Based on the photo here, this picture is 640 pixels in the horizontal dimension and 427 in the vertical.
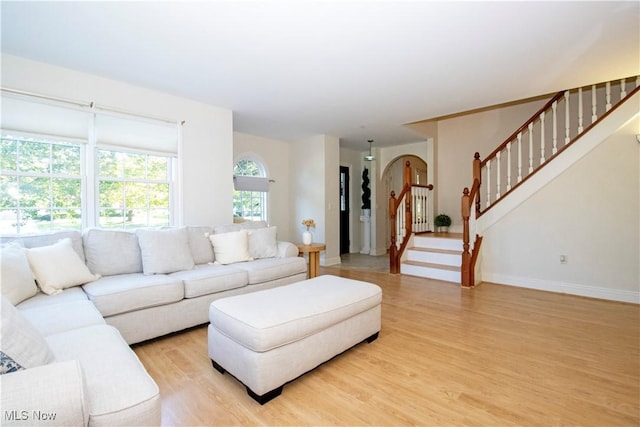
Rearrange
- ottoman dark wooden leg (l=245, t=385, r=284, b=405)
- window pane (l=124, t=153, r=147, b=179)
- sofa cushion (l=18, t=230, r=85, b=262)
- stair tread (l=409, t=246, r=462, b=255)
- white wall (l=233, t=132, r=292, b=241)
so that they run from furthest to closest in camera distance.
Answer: white wall (l=233, t=132, r=292, b=241)
stair tread (l=409, t=246, r=462, b=255)
window pane (l=124, t=153, r=147, b=179)
sofa cushion (l=18, t=230, r=85, b=262)
ottoman dark wooden leg (l=245, t=385, r=284, b=405)

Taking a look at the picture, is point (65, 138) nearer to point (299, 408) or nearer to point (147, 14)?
point (147, 14)

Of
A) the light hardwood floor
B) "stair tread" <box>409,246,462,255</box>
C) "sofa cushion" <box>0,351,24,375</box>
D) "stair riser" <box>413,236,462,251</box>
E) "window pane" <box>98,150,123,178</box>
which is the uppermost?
"window pane" <box>98,150,123,178</box>

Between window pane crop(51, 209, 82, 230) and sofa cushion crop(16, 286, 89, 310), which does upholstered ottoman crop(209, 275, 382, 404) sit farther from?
window pane crop(51, 209, 82, 230)

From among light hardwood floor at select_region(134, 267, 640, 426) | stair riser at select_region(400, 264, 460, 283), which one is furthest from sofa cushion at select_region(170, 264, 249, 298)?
stair riser at select_region(400, 264, 460, 283)

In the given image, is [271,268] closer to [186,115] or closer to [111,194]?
[111,194]

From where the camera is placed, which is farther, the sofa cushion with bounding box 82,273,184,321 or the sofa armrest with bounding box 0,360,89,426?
the sofa cushion with bounding box 82,273,184,321

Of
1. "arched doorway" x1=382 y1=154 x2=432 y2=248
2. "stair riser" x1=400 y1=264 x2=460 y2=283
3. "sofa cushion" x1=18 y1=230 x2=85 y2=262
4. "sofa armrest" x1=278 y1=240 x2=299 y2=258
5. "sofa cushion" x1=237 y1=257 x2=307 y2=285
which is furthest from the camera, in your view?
"arched doorway" x1=382 y1=154 x2=432 y2=248

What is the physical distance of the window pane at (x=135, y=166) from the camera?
3.51 m

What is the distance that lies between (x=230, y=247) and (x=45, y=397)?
103 inches

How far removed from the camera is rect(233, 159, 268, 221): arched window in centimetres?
561

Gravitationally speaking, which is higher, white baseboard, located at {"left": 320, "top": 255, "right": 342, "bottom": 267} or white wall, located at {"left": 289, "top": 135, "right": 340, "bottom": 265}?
white wall, located at {"left": 289, "top": 135, "right": 340, "bottom": 265}

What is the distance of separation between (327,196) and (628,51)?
13.9 feet

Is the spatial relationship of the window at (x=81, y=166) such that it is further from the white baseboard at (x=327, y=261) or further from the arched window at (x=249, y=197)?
the white baseboard at (x=327, y=261)

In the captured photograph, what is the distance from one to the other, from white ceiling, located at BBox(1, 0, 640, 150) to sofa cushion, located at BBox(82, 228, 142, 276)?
5.53ft
